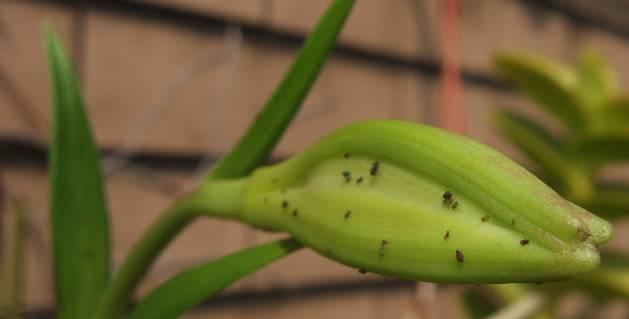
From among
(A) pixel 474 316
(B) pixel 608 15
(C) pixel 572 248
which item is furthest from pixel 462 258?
(B) pixel 608 15

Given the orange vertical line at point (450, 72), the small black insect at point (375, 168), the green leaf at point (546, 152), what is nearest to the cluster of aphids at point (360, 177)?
the small black insect at point (375, 168)

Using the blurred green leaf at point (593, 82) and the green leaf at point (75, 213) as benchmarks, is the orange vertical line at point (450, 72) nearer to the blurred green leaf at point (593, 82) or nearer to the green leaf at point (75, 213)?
the blurred green leaf at point (593, 82)

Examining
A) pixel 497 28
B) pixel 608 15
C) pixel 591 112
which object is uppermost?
pixel 608 15

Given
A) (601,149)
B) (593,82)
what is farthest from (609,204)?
(593,82)

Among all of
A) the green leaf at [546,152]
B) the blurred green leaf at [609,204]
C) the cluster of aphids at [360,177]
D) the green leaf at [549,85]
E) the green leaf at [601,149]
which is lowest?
the cluster of aphids at [360,177]

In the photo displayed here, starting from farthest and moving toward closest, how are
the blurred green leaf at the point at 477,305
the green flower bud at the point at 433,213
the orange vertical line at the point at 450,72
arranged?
the orange vertical line at the point at 450,72 → the blurred green leaf at the point at 477,305 → the green flower bud at the point at 433,213

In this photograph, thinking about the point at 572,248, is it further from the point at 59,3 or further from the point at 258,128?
the point at 59,3

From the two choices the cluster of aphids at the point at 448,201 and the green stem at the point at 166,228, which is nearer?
the cluster of aphids at the point at 448,201

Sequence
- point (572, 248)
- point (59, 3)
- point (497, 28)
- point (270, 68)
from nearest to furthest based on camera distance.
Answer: point (572, 248) → point (59, 3) → point (270, 68) → point (497, 28)

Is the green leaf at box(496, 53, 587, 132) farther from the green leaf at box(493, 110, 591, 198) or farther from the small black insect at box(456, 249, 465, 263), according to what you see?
the small black insect at box(456, 249, 465, 263)
